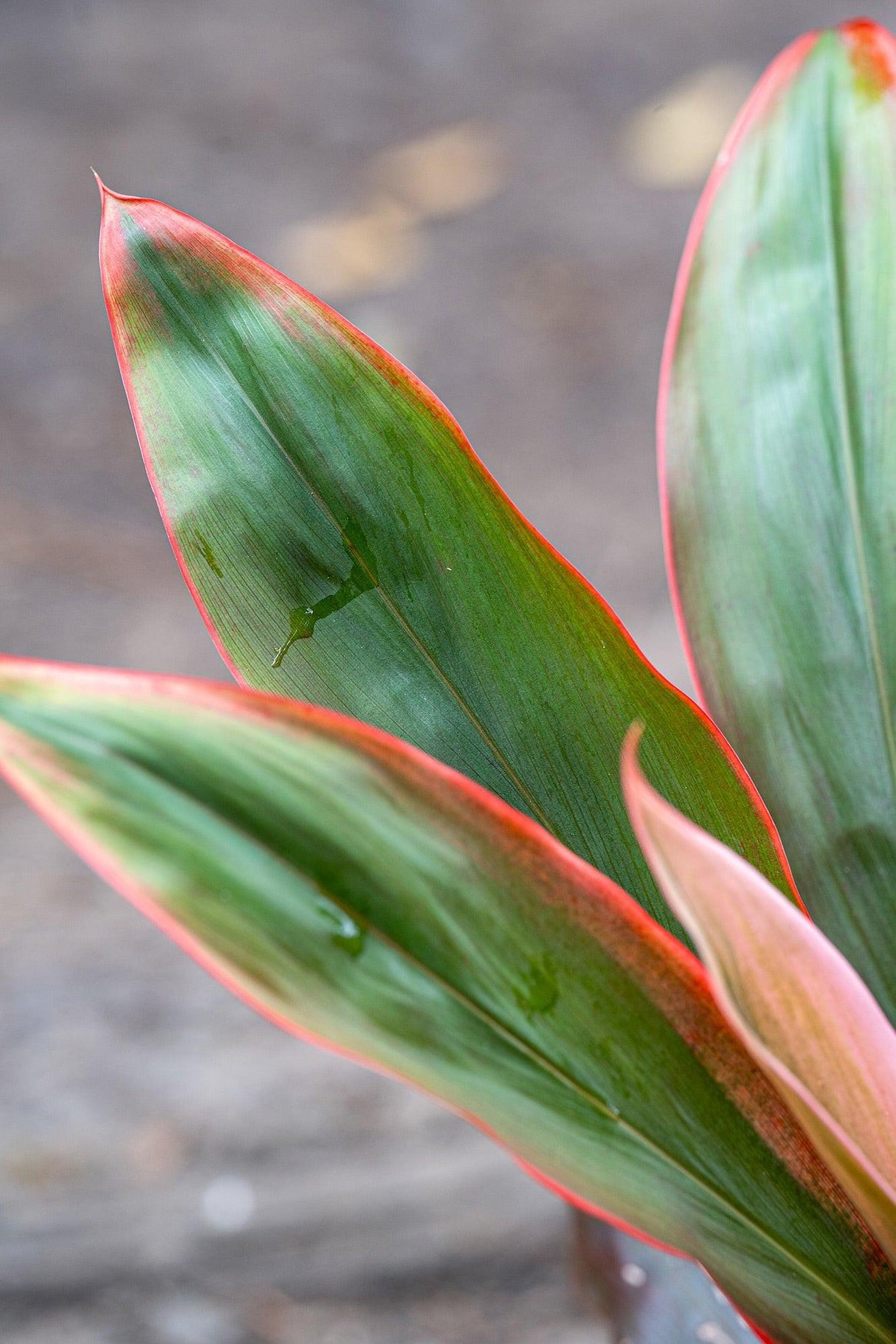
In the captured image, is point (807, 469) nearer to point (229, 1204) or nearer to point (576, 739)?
point (576, 739)

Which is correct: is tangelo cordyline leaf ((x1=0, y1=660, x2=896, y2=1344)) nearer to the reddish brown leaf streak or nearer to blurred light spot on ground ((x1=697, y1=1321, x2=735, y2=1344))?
blurred light spot on ground ((x1=697, y1=1321, x2=735, y2=1344))

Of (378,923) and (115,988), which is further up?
(115,988)

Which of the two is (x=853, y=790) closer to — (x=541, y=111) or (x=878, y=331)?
(x=878, y=331)

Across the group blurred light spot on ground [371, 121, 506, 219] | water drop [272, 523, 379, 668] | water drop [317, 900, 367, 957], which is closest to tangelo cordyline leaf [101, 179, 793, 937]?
water drop [272, 523, 379, 668]

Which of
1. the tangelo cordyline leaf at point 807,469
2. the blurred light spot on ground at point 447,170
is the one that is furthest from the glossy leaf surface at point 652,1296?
the blurred light spot on ground at point 447,170

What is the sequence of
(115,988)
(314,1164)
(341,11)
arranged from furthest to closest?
(341,11)
(115,988)
(314,1164)

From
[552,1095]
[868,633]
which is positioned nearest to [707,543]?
[868,633]

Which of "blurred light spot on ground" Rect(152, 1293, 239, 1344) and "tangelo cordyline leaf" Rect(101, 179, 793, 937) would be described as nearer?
"tangelo cordyline leaf" Rect(101, 179, 793, 937)
